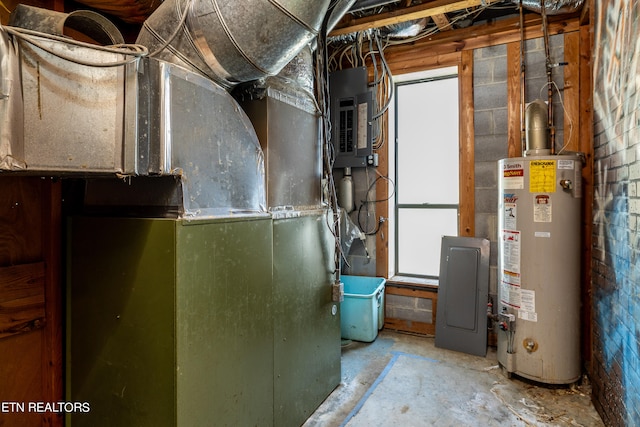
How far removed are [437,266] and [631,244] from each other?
66.0 inches

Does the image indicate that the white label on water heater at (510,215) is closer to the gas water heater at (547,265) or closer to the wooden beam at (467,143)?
the gas water heater at (547,265)

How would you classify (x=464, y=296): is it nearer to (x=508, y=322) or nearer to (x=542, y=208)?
(x=508, y=322)

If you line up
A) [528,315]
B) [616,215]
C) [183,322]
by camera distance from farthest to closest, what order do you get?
[528,315], [616,215], [183,322]

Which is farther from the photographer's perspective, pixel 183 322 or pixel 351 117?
pixel 351 117

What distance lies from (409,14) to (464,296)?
211cm

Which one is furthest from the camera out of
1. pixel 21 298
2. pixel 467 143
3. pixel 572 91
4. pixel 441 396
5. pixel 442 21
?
pixel 467 143

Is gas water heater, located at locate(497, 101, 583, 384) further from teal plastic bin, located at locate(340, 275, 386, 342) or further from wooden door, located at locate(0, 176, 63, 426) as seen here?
wooden door, located at locate(0, 176, 63, 426)

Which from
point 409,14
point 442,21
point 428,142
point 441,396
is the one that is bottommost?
point 441,396

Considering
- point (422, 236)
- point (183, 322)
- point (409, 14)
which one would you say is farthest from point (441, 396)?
point (409, 14)

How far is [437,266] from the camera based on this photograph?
3.21 metres

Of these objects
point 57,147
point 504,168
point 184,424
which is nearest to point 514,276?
point 504,168

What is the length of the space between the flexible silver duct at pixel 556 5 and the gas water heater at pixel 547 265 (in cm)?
101

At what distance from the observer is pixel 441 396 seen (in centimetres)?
213

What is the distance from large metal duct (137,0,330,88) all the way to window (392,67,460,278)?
2034mm
